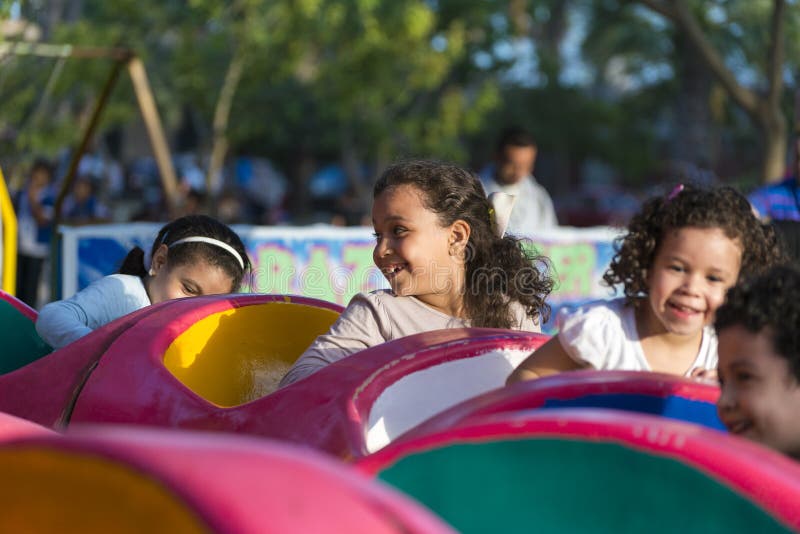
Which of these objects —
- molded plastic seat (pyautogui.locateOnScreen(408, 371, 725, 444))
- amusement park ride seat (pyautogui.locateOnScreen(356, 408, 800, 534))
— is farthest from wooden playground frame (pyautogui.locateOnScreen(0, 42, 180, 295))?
amusement park ride seat (pyautogui.locateOnScreen(356, 408, 800, 534))

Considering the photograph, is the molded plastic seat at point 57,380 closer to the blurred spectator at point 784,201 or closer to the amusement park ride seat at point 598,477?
the amusement park ride seat at point 598,477

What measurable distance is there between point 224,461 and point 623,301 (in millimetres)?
1444

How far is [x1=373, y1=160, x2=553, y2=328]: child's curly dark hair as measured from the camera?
3.01m

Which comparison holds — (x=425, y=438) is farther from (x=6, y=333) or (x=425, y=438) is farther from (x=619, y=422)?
(x=6, y=333)

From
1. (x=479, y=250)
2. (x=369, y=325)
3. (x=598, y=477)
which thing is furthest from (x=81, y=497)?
(x=479, y=250)

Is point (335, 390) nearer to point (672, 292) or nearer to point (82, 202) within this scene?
point (672, 292)

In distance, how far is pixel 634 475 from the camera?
1416 mm

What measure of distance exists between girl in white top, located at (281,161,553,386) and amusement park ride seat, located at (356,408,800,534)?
1229 mm

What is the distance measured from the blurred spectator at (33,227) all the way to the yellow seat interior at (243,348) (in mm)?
4700

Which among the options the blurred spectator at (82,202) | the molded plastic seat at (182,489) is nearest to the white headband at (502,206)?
the molded plastic seat at (182,489)

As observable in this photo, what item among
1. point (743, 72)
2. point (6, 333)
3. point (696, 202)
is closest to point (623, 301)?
point (696, 202)

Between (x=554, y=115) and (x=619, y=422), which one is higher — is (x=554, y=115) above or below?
above

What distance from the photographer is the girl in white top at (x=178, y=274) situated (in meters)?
3.55

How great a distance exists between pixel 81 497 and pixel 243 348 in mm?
1965
